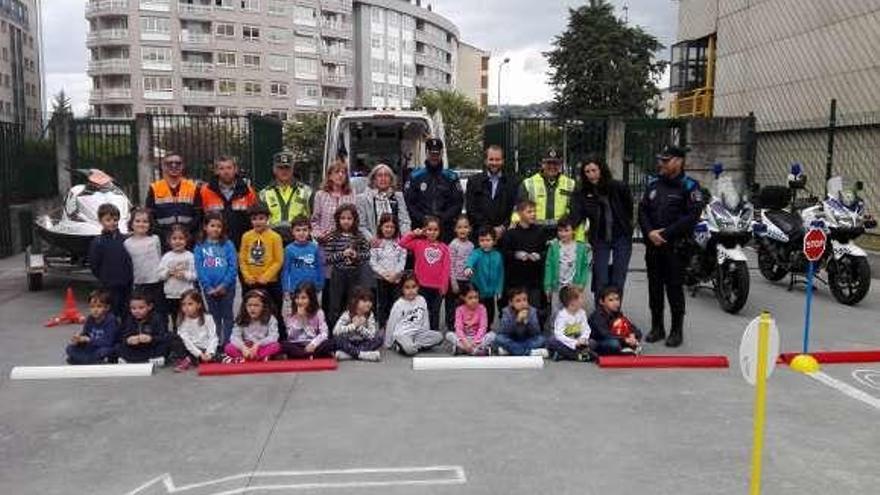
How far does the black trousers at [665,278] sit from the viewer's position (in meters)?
7.52

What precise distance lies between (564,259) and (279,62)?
234ft

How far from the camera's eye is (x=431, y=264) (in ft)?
25.0

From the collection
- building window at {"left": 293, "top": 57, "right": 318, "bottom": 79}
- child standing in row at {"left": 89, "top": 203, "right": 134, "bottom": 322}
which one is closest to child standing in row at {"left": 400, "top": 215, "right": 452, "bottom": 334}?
child standing in row at {"left": 89, "top": 203, "right": 134, "bottom": 322}

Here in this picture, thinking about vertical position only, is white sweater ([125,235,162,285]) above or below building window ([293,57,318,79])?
below

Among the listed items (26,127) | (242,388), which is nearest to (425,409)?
(242,388)

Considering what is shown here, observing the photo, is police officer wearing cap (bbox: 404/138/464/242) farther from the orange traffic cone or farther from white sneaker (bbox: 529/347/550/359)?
the orange traffic cone

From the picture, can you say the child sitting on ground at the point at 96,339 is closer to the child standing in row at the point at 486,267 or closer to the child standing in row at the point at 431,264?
the child standing in row at the point at 431,264

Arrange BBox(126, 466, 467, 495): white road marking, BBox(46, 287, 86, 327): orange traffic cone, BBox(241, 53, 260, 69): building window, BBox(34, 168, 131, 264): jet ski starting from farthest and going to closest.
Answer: BBox(241, 53, 260, 69): building window
BBox(34, 168, 131, 264): jet ski
BBox(46, 287, 86, 327): orange traffic cone
BBox(126, 466, 467, 495): white road marking

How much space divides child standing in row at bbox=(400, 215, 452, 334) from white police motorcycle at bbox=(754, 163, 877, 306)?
426 cm

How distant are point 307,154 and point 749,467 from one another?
4739cm

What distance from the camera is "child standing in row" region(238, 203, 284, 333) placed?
23.7 feet

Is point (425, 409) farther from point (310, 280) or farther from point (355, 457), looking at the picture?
point (310, 280)

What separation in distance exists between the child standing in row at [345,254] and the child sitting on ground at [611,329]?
90.4 inches

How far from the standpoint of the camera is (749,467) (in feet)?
15.1
